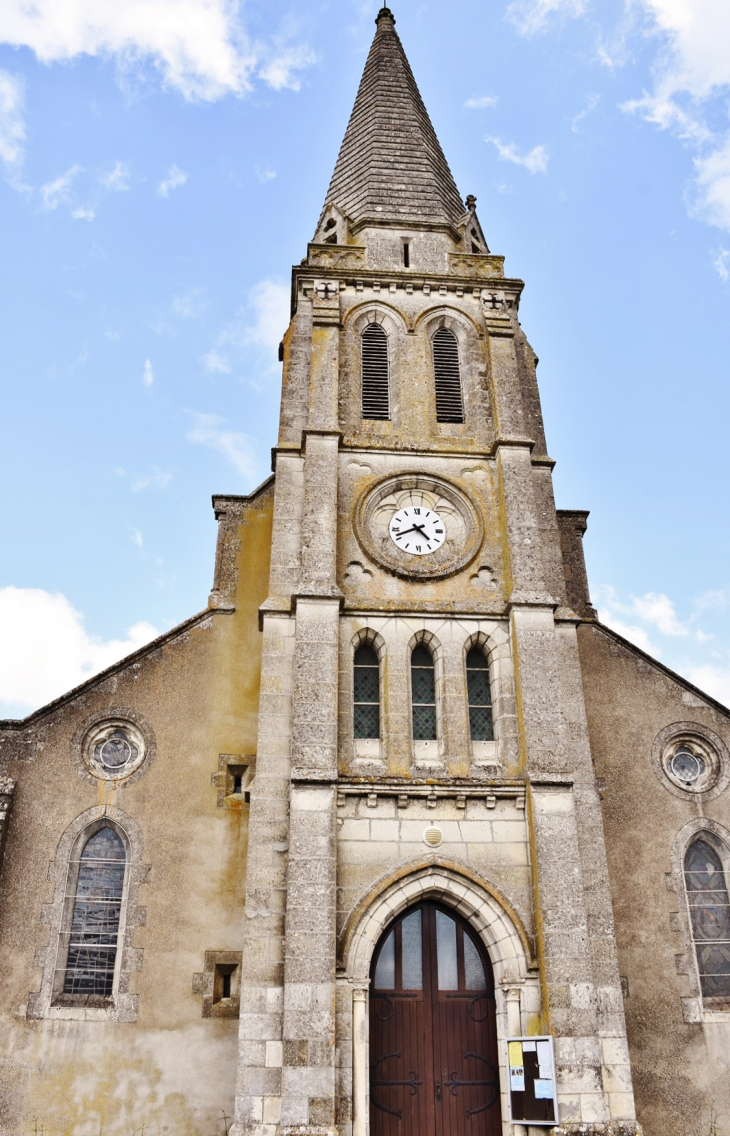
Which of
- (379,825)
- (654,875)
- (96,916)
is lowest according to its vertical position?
(96,916)

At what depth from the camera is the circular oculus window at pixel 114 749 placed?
14508mm

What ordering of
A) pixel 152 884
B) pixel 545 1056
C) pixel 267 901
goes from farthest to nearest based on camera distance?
pixel 152 884 → pixel 267 901 → pixel 545 1056

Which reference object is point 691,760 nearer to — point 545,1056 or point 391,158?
point 545,1056

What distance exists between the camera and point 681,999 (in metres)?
13.6

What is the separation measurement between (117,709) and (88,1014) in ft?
13.8

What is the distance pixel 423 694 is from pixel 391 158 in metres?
12.0

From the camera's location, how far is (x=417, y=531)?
15.1m

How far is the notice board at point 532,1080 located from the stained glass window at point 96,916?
217 inches

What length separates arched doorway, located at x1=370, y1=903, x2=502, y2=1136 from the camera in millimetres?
11703

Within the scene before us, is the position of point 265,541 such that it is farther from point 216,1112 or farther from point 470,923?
point 216,1112

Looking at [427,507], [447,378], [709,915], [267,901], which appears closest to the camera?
[267,901]

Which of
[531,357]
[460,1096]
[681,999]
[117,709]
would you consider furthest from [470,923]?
[531,357]

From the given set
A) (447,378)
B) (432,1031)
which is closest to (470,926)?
(432,1031)

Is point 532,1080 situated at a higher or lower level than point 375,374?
lower
